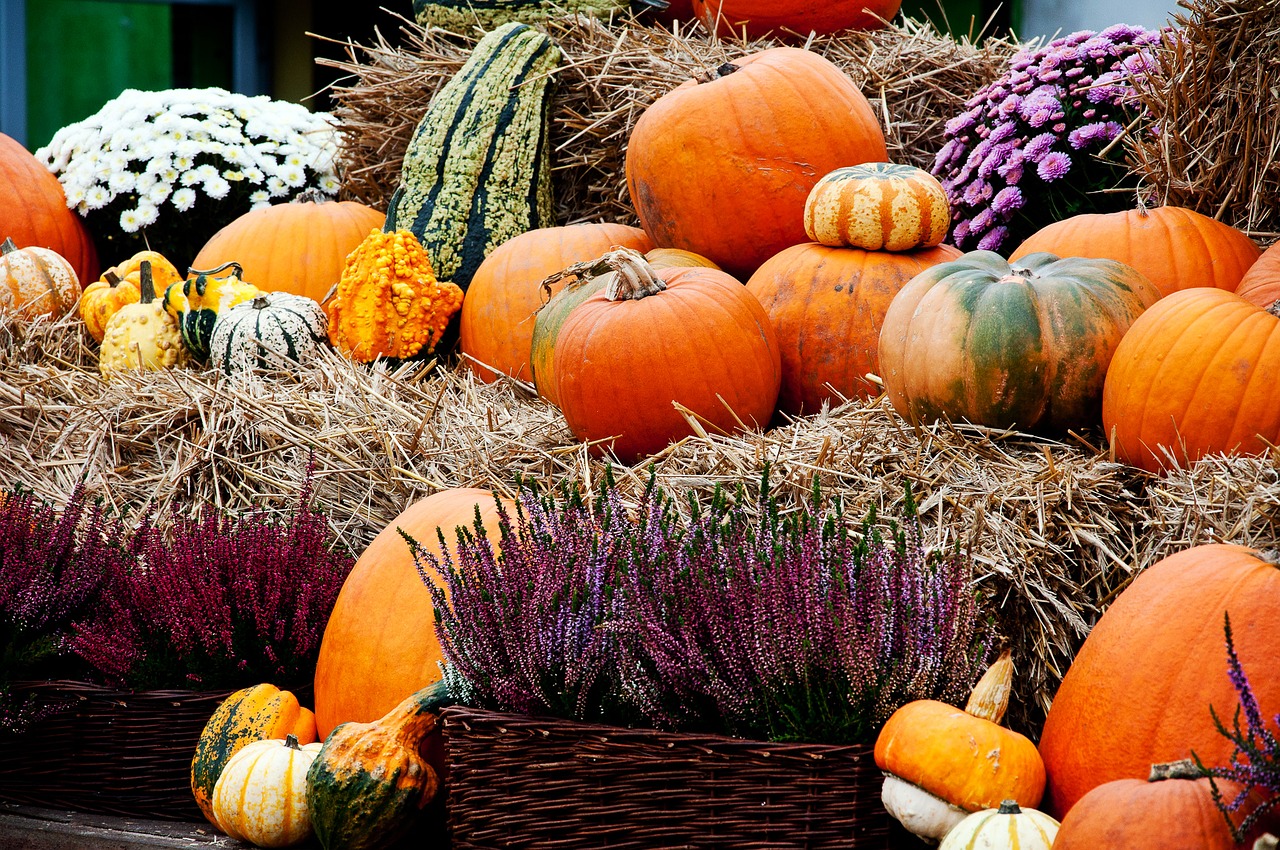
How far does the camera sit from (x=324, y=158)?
14.9 feet

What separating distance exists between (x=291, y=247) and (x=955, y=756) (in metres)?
3.10

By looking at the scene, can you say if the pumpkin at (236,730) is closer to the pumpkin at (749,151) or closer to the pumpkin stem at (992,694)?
the pumpkin stem at (992,694)

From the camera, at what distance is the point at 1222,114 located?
276 cm

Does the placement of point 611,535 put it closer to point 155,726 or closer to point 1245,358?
point 155,726

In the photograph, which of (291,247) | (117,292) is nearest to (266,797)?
(117,292)

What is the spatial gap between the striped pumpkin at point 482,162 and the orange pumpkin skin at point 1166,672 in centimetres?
250

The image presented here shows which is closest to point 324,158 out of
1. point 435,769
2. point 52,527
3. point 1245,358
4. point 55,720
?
point 52,527

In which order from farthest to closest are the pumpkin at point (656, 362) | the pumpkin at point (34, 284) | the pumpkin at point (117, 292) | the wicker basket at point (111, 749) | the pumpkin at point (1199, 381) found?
the pumpkin at point (34, 284) → the pumpkin at point (117, 292) → the pumpkin at point (656, 362) → the wicker basket at point (111, 749) → the pumpkin at point (1199, 381)

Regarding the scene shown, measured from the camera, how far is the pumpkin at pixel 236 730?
199cm

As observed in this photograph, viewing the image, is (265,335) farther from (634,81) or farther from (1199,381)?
(1199,381)

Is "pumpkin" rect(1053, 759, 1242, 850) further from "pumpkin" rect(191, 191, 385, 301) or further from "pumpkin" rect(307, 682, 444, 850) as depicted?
"pumpkin" rect(191, 191, 385, 301)

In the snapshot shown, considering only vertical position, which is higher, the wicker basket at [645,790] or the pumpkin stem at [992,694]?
the pumpkin stem at [992,694]

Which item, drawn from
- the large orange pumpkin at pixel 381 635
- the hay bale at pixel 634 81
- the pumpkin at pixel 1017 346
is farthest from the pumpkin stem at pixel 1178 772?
the hay bale at pixel 634 81

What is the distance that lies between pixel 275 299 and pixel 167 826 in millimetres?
1694
